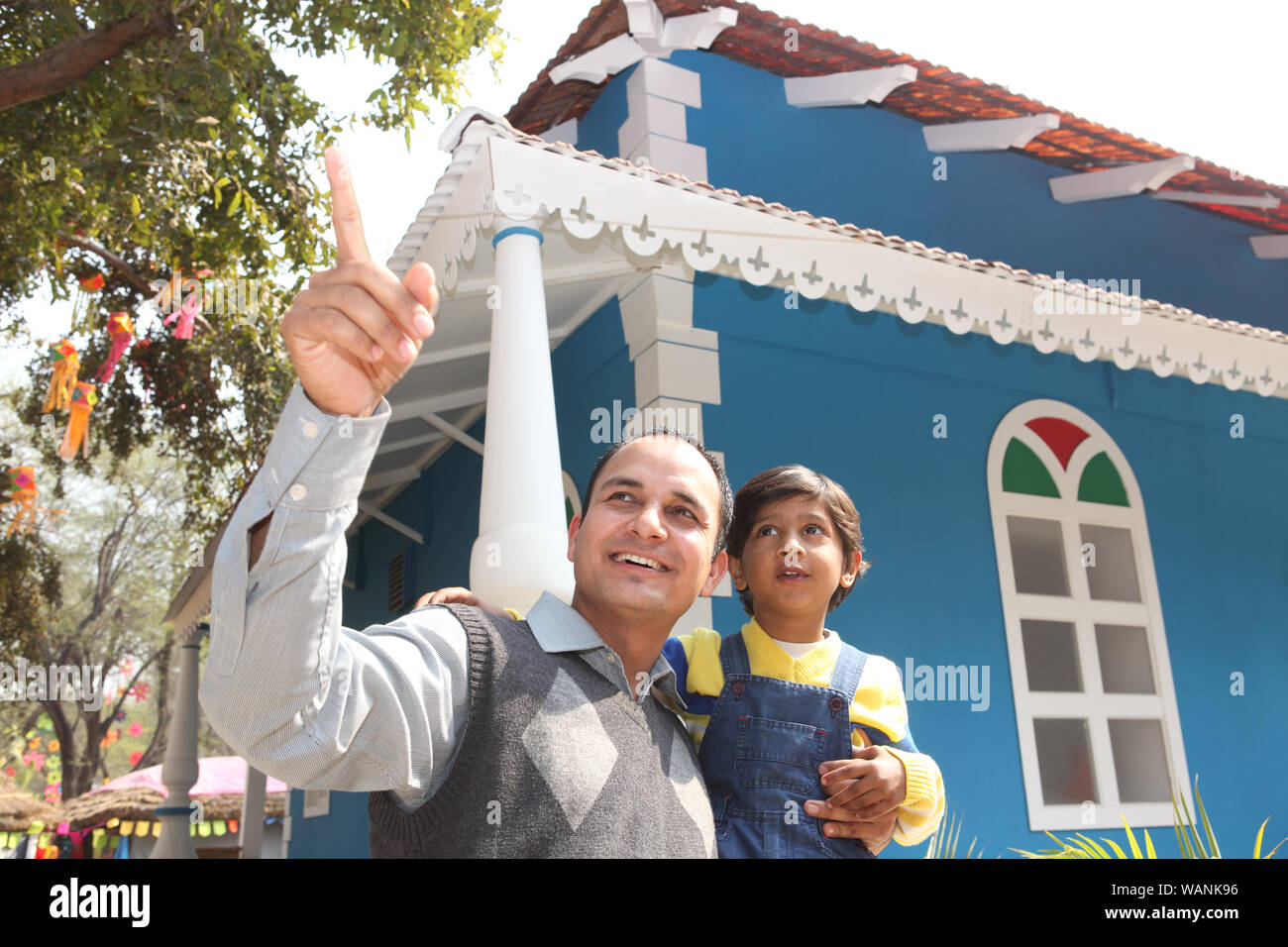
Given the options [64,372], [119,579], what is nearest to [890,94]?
[64,372]

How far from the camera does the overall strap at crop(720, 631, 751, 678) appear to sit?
2188mm

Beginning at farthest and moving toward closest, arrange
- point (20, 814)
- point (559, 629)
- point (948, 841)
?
point (20, 814)
point (948, 841)
point (559, 629)

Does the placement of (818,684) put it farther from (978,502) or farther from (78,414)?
(78,414)

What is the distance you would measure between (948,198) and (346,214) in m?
6.98

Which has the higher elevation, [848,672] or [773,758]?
[848,672]

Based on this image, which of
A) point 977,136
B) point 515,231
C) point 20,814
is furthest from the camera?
point 20,814

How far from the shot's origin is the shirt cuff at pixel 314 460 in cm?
109

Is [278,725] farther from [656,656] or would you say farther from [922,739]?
[922,739]

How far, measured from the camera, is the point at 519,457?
355 centimetres

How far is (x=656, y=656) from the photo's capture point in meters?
1.78

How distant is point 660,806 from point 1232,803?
6.38 m

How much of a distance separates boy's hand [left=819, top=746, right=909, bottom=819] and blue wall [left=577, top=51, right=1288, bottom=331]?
5102mm

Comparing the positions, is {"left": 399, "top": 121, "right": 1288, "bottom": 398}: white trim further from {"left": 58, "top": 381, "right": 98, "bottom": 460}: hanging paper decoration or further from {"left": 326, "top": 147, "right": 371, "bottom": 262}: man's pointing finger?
{"left": 58, "top": 381, "right": 98, "bottom": 460}: hanging paper decoration

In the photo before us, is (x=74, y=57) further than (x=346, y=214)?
Yes
